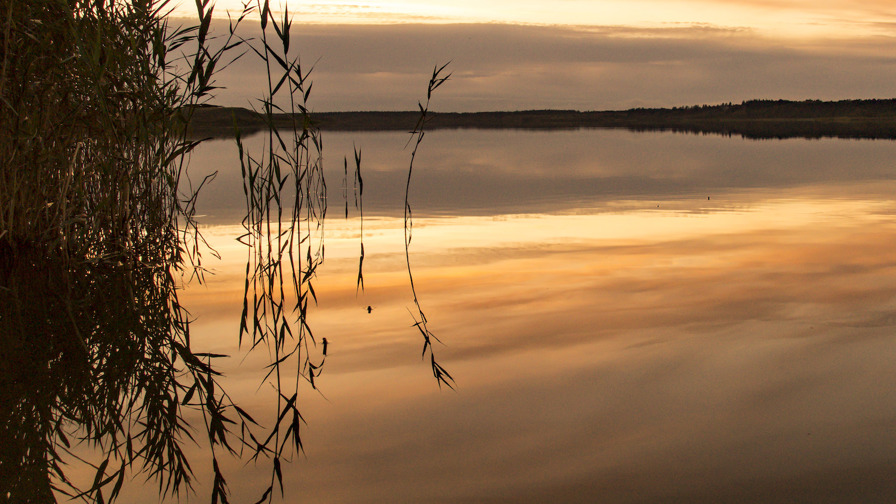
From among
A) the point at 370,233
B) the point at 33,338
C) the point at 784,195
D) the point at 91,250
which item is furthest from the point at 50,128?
the point at 784,195

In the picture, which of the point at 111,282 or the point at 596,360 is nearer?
the point at 596,360

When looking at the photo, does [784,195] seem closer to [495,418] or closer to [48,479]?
[495,418]

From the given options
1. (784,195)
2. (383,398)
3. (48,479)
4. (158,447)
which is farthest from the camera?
(784,195)

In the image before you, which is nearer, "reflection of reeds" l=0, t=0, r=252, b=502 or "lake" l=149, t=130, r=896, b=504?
"lake" l=149, t=130, r=896, b=504

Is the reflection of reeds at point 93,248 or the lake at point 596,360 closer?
the lake at point 596,360

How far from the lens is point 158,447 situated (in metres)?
2.88

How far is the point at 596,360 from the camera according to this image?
379 cm

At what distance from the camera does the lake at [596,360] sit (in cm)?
261

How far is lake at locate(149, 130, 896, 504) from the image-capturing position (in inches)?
103

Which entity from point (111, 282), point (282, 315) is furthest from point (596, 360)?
point (111, 282)

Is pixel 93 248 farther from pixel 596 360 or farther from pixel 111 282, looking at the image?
pixel 596 360

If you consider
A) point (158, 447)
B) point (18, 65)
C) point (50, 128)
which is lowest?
point (158, 447)

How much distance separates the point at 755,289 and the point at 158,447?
3.62 m

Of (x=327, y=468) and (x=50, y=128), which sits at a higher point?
(x=50, y=128)
